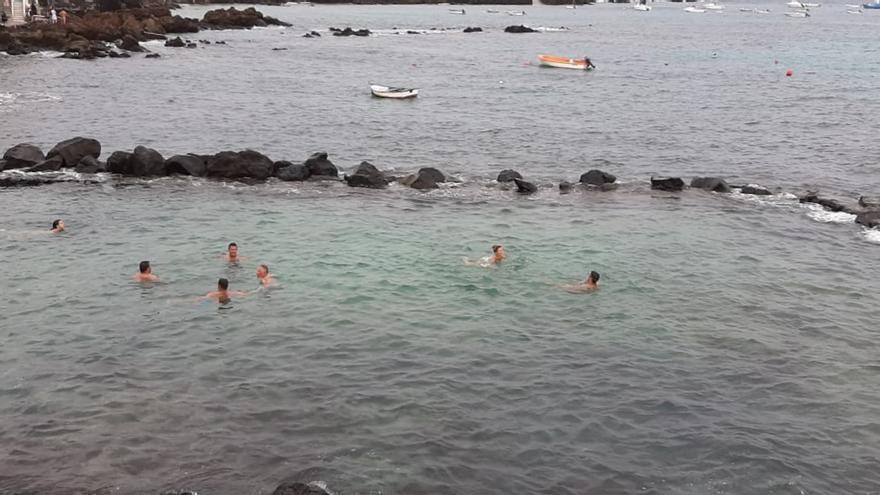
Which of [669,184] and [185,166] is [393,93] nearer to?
[185,166]

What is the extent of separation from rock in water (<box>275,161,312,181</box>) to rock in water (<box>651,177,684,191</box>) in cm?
1577

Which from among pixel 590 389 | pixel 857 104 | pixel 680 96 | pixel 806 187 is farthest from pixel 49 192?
pixel 857 104

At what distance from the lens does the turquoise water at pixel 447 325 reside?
1450cm

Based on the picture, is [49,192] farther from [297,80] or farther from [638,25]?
[638,25]

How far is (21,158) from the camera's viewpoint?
35.0 metres

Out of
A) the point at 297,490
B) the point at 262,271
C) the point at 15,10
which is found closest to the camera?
the point at 297,490

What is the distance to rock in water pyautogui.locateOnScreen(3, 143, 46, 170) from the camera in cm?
3497

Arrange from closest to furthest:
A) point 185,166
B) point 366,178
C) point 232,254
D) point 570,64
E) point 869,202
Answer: point 232,254 → point 869,202 → point 366,178 → point 185,166 → point 570,64

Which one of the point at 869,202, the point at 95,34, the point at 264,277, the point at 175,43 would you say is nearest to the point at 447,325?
the point at 264,277

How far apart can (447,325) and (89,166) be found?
2253 cm

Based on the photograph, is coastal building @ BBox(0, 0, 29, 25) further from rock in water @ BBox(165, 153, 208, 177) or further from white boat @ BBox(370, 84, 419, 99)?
rock in water @ BBox(165, 153, 208, 177)

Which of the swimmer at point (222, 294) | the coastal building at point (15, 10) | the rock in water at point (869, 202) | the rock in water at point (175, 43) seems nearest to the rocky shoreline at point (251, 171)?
the rock in water at point (869, 202)

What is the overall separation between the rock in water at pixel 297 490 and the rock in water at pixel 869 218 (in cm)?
2567

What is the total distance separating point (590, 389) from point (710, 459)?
3.26m
